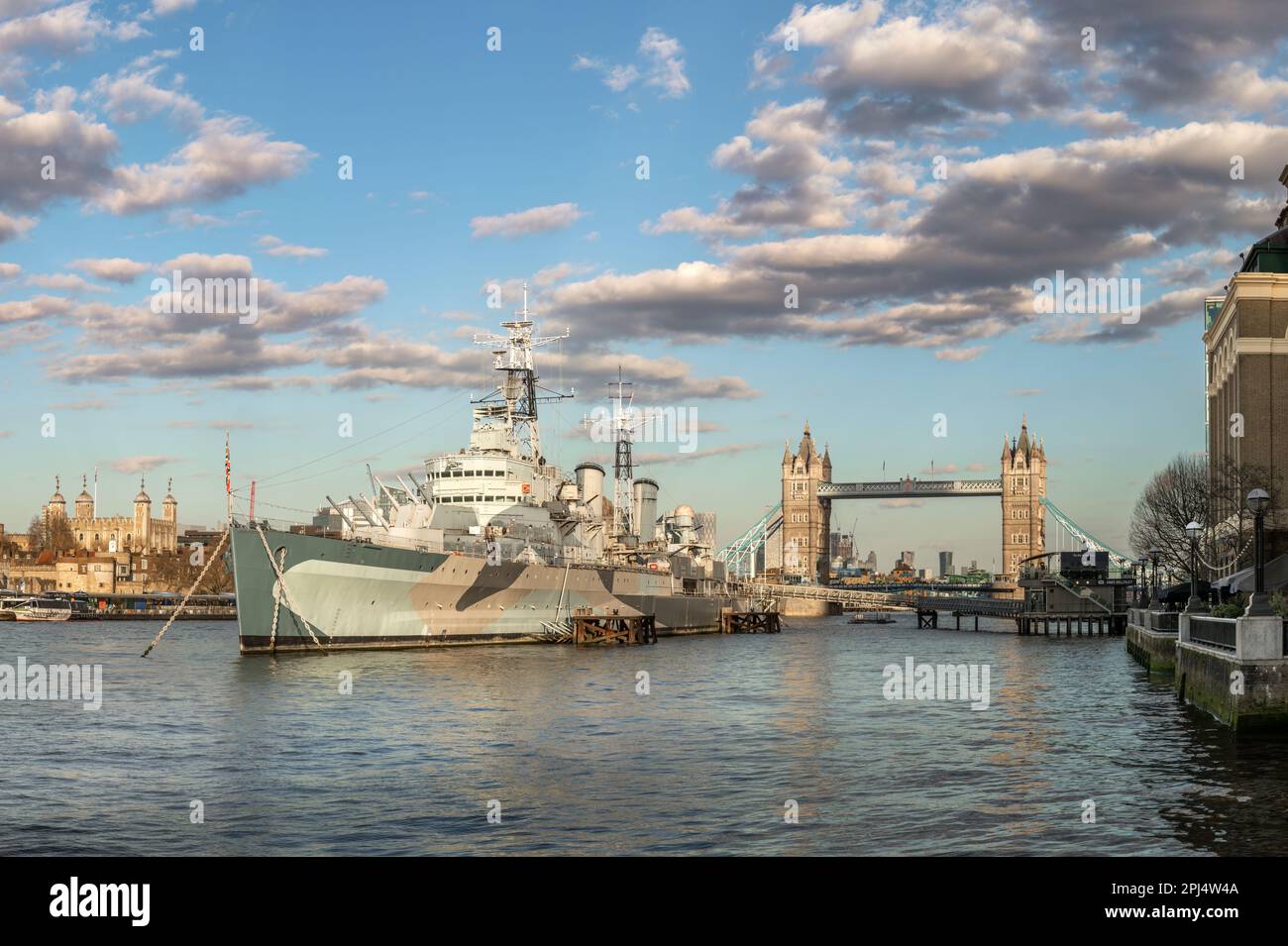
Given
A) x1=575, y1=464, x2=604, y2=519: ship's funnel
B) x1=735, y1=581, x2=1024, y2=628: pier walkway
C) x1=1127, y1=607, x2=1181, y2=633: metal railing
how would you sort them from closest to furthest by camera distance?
x1=1127, y1=607, x2=1181, y2=633: metal railing < x1=575, y1=464, x2=604, y2=519: ship's funnel < x1=735, y1=581, x2=1024, y2=628: pier walkway

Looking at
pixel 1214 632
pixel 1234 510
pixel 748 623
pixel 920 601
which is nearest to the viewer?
pixel 1214 632

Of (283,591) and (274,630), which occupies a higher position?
(283,591)

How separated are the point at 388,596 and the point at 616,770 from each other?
3039cm

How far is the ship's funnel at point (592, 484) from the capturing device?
75875 millimetres

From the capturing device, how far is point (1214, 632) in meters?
26.5

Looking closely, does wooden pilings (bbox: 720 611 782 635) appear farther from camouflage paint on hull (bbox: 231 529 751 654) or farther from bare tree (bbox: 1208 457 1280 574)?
bare tree (bbox: 1208 457 1280 574)

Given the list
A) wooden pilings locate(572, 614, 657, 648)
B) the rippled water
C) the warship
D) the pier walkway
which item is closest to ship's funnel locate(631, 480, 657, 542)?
the warship

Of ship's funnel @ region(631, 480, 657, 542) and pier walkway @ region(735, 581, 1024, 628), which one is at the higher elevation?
ship's funnel @ region(631, 480, 657, 542)

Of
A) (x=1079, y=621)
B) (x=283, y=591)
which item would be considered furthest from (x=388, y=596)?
(x=1079, y=621)

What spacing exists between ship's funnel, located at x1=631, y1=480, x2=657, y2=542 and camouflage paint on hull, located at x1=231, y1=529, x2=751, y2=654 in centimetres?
2755

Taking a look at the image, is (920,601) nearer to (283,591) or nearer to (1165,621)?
(1165,621)

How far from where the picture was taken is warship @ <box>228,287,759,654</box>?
1841 inches
